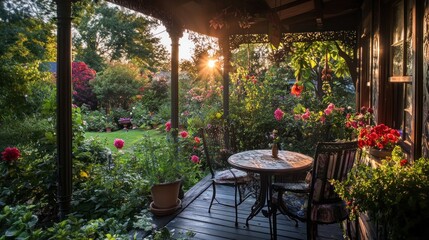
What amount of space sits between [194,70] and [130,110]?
551cm

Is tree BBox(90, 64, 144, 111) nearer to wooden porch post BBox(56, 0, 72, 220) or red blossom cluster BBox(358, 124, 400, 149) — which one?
wooden porch post BBox(56, 0, 72, 220)

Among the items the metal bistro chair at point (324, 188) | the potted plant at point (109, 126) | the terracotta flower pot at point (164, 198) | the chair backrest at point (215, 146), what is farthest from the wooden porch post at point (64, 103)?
the potted plant at point (109, 126)

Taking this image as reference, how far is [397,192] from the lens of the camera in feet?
3.75

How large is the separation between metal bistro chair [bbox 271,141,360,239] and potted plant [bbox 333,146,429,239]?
28.8 inches

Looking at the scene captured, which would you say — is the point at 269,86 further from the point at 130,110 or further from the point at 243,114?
the point at 130,110

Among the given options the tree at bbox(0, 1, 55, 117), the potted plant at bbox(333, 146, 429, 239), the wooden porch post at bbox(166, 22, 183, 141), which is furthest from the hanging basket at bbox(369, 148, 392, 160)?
the tree at bbox(0, 1, 55, 117)

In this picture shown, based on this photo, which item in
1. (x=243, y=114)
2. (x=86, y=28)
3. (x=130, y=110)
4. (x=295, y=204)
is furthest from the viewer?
(x=86, y=28)

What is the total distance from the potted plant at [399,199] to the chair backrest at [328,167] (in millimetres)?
719

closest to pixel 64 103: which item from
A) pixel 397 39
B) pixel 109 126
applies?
pixel 397 39

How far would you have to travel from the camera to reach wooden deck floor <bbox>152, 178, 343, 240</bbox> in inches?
105

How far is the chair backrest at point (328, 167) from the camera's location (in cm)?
209

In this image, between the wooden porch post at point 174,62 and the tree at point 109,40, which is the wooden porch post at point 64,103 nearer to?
the wooden porch post at point 174,62

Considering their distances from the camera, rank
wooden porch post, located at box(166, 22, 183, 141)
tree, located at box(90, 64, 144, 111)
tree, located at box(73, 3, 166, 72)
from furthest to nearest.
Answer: tree, located at box(73, 3, 166, 72), tree, located at box(90, 64, 144, 111), wooden porch post, located at box(166, 22, 183, 141)

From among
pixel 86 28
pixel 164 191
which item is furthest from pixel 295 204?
pixel 86 28
